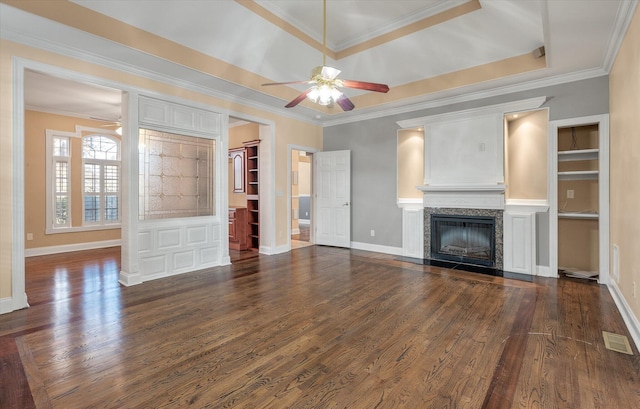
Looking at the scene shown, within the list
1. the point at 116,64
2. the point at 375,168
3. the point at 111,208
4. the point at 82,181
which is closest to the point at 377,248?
the point at 375,168

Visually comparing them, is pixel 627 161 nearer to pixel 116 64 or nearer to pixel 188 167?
pixel 188 167

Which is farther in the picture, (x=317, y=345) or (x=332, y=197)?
(x=332, y=197)

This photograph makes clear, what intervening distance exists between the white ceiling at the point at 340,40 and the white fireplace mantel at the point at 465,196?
1.59 metres

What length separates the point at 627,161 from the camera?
2.99 meters

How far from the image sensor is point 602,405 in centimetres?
177

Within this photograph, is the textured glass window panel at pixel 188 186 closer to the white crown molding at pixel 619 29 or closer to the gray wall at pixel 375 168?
the gray wall at pixel 375 168

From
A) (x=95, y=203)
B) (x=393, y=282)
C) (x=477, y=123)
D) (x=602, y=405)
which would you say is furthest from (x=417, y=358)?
→ (x=95, y=203)

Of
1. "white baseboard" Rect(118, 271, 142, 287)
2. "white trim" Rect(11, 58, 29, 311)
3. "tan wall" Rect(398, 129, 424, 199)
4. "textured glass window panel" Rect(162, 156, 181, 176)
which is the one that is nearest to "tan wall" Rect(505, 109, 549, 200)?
"tan wall" Rect(398, 129, 424, 199)

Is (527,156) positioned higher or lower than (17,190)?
higher

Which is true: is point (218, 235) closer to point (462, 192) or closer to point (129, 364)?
point (129, 364)

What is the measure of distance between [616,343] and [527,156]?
324cm

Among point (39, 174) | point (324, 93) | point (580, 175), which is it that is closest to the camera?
point (324, 93)

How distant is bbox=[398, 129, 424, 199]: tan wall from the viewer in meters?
6.11

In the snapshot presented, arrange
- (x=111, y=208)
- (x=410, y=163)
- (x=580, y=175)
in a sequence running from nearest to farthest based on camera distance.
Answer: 1. (x=580, y=175)
2. (x=410, y=163)
3. (x=111, y=208)
